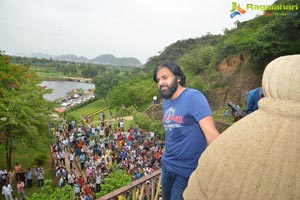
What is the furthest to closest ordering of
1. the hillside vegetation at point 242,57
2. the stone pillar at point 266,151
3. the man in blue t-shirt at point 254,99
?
the hillside vegetation at point 242,57 → the man in blue t-shirt at point 254,99 → the stone pillar at point 266,151

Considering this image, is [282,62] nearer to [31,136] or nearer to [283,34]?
[31,136]

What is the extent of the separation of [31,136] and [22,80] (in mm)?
5264

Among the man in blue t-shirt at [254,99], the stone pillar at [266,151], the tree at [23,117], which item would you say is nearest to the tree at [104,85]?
the tree at [23,117]

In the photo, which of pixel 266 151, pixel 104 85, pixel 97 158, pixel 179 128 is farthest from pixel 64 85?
pixel 266 151

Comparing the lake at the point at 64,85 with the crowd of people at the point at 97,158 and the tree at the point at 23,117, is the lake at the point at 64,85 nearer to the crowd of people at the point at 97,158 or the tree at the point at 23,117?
the crowd of people at the point at 97,158

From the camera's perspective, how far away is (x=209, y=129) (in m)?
1.51

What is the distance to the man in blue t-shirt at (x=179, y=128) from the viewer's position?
1750 mm

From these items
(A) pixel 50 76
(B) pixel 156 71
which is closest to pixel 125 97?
(B) pixel 156 71

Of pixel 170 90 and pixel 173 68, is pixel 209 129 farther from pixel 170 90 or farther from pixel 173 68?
pixel 173 68

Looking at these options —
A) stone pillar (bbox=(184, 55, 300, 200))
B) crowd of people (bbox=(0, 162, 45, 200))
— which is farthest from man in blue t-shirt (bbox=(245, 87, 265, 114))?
crowd of people (bbox=(0, 162, 45, 200))

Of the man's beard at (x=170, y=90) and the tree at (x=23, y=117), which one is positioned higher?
the man's beard at (x=170, y=90)

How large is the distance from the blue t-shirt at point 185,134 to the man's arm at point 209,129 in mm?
117

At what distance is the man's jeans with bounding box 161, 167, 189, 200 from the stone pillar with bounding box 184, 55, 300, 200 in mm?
955

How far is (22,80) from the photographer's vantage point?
16.9 meters
